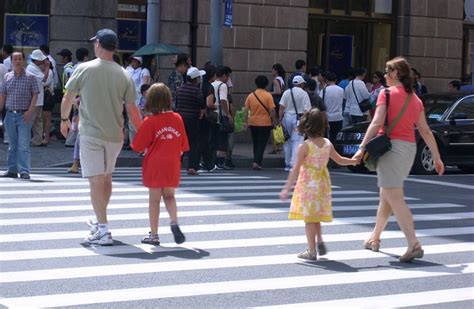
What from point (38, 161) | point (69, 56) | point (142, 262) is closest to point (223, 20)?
point (69, 56)

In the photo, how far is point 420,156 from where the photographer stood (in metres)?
19.8

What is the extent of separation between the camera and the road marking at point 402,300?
26.6ft

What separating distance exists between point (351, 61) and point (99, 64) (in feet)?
65.0

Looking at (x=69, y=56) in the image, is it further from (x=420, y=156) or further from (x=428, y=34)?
(x=428, y=34)

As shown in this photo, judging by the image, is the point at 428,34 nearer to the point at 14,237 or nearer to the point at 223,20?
the point at 223,20

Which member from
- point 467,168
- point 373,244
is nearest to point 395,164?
point 373,244

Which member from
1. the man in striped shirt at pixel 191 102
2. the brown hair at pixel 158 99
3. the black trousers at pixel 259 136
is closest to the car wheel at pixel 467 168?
the black trousers at pixel 259 136

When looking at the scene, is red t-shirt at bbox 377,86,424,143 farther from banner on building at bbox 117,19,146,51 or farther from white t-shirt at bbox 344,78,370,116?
banner on building at bbox 117,19,146,51

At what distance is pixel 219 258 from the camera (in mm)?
9859

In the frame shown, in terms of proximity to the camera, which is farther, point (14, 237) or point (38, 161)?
point (38, 161)

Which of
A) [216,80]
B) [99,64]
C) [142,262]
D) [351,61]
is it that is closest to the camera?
[142,262]

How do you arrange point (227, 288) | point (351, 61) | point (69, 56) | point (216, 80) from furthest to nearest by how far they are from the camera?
point (351, 61) → point (69, 56) → point (216, 80) → point (227, 288)

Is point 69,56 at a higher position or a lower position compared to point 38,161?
higher

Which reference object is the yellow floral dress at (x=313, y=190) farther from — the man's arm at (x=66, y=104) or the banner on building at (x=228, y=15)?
the banner on building at (x=228, y=15)
